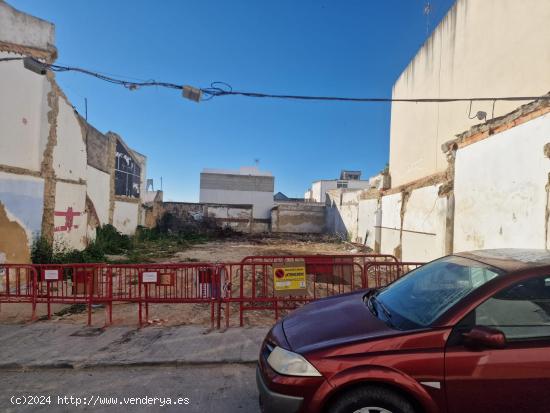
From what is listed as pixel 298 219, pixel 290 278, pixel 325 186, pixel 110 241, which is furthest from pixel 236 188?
pixel 290 278

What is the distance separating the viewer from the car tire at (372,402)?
Result: 7.83 ft

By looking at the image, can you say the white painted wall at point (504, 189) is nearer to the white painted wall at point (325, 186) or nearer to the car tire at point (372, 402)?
the car tire at point (372, 402)

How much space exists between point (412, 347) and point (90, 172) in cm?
1585

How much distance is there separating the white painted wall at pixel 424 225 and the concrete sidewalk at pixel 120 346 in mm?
6759

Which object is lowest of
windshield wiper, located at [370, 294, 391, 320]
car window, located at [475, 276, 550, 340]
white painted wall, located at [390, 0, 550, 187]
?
windshield wiper, located at [370, 294, 391, 320]

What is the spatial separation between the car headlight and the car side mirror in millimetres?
1046

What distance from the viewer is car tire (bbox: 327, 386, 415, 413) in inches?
94.0

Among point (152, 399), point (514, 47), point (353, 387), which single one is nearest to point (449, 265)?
point (353, 387)

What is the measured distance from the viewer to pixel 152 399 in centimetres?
364

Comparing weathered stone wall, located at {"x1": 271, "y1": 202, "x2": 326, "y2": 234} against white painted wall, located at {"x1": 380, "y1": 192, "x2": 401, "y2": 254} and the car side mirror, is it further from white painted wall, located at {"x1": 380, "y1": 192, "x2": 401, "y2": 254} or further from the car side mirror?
the car side mirror

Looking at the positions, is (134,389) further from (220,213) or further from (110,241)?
(220,213)

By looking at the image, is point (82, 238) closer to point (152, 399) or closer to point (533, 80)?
point (152, 399)

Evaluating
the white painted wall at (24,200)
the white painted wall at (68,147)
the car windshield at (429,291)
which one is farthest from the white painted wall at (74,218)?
the car windshield at (429,291)

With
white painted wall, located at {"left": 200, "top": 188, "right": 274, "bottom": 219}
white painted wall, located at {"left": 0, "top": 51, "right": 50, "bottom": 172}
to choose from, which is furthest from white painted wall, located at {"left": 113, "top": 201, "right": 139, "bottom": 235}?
white painted wall, located at {"left": 200, "top": 188, "right": 274, "bottom": 219}
